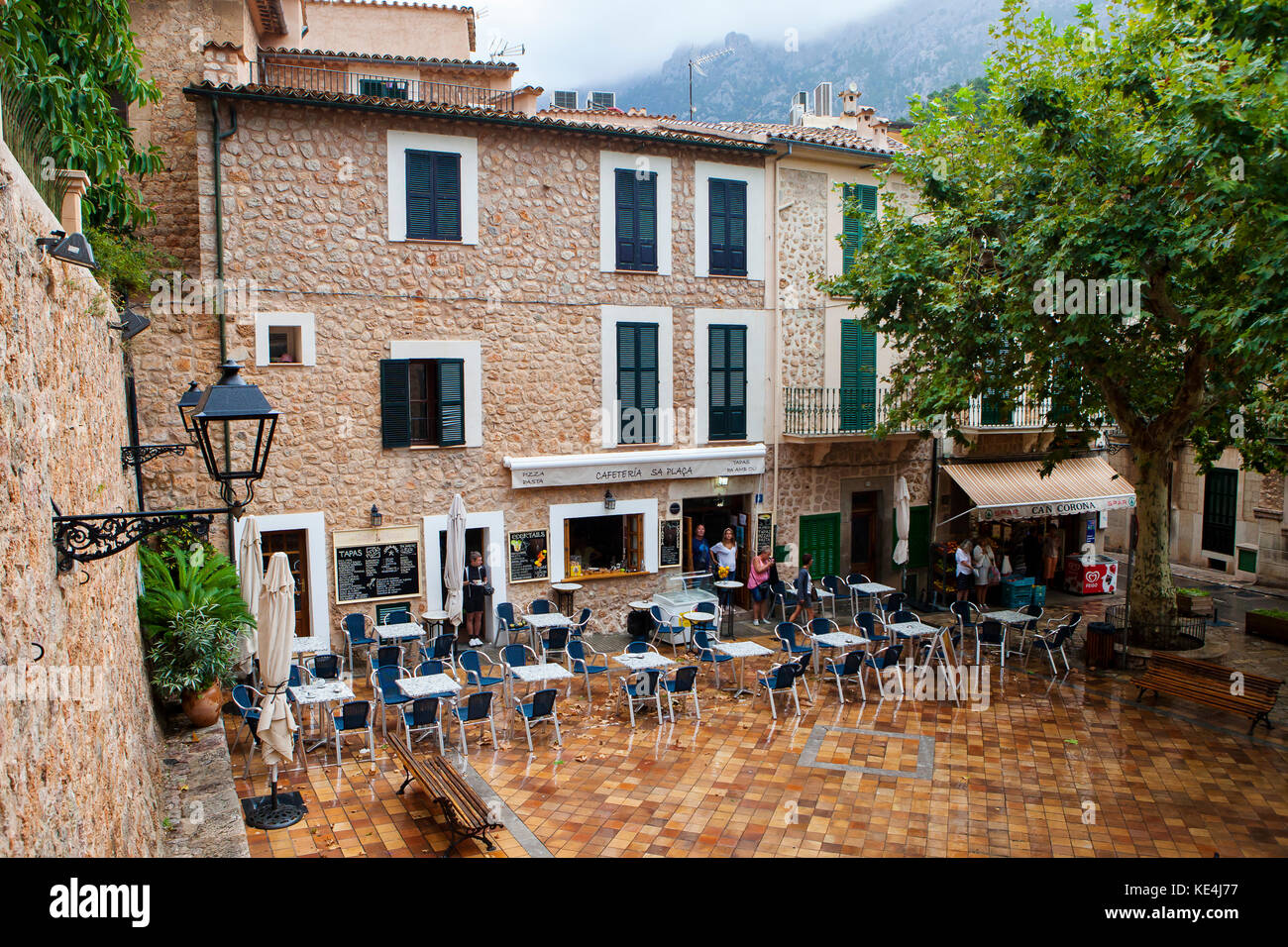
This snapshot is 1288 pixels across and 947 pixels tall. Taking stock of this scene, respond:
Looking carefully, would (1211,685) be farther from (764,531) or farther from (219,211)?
(219,211)

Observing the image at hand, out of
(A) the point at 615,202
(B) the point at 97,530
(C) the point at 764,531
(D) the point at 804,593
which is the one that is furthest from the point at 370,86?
(B) the point at 97,530

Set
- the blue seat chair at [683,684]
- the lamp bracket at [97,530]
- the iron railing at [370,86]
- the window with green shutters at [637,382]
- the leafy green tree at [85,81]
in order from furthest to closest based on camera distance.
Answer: the window with green shutters at [637,382] → the iron railing at [370,86] → the blue seat chair at [683,684] → the leafy green tree at [85,81] → the lamp bracket at [97,530]

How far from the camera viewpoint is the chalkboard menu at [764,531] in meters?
17.8

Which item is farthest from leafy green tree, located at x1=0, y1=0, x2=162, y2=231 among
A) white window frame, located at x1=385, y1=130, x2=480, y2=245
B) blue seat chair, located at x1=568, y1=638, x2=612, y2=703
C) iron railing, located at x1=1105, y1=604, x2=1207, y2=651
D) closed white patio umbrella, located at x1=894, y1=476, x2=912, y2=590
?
iron railing, located at x1=1105, y1=604, x2=1207, y2=651

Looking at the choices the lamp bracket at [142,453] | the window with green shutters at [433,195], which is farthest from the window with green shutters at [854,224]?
the lamp bracket at [142,453]

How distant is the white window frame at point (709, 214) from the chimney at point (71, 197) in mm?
11412

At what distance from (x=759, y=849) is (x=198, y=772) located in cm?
544

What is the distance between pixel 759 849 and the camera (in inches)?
321

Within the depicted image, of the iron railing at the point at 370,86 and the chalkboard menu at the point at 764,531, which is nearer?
the iron railing at the point at 370,86

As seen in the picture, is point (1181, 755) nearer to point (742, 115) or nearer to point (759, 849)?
point (759, 849)

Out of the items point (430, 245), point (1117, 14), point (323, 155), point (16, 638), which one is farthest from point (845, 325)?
point (16, 638)

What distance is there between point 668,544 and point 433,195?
7407mm
